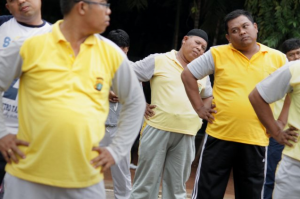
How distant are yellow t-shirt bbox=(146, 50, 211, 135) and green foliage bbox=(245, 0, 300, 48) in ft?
11.0

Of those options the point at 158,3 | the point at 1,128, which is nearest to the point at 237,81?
the point at 1,128

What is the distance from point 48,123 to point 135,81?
2.16ft

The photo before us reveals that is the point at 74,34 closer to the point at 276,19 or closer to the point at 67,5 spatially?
the point at 67,5

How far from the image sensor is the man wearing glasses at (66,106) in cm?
373

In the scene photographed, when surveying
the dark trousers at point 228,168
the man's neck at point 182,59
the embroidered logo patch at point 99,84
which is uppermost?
the embroidered logo patch at point 99,84

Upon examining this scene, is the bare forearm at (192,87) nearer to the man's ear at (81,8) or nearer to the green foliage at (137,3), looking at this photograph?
the man's ear at (81,8)

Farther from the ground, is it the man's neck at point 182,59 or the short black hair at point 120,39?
the short black hair at point 120,39

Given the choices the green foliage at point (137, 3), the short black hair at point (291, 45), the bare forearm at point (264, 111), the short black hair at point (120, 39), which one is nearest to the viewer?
the bare forearm at point (264, 111)

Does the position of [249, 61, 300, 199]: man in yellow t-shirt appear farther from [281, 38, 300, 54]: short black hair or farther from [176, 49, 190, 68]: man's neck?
[281, 38, 300, 54]: short black hair

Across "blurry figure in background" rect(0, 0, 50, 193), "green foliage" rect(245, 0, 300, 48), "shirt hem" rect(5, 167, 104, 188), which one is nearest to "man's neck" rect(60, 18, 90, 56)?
"shirt hem" rect(5, 167, 104, 188)

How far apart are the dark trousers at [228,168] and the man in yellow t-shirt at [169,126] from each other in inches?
33.3

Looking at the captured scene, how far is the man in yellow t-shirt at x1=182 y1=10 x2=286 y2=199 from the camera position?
6008mm

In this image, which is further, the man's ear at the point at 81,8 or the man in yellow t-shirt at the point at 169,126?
the man in yellow t-shirt at the point at 169,126

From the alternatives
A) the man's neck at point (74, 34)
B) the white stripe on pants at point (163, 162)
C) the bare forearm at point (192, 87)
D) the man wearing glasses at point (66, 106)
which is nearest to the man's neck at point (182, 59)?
the white stripe on pants at point (163, 162)
